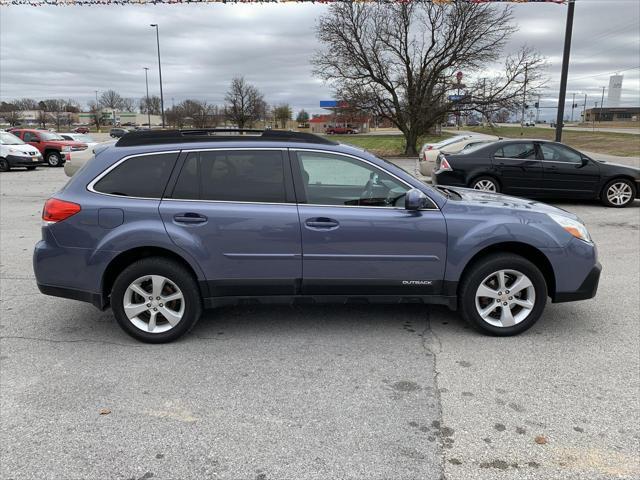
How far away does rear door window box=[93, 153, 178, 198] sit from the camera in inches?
162

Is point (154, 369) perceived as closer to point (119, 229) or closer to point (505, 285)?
point (119, 229)

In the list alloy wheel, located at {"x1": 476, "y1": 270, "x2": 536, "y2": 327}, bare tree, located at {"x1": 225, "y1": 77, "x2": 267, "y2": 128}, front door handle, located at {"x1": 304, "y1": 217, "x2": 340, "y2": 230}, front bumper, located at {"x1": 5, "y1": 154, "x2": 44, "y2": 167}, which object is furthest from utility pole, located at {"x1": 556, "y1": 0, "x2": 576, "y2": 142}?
bare tree, located at {"x1": 225, "y1": 77, "x2": 267, "y2": 128}

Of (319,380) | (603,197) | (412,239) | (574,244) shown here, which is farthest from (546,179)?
(319,380)

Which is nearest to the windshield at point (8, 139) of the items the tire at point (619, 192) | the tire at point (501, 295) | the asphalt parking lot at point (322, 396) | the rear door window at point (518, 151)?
the asphalt parking lot at point (322, 396)

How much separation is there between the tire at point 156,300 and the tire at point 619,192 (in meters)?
10.1

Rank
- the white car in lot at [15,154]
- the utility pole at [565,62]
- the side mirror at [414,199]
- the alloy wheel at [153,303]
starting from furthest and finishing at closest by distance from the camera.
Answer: the white car in lot at [15,154] → the utility pole at [565,62] → the alloy wheel at [153,303] → the side mirror at [414,199]

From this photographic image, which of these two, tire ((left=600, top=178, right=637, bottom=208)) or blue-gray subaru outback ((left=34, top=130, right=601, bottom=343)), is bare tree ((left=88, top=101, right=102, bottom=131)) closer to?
tire ((left=600, top=178, right=637, bottom=208))

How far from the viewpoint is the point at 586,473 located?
103 inches

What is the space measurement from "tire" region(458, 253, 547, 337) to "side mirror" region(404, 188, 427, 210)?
0.73 metres

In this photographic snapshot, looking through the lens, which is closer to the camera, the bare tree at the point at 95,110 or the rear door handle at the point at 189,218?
the rear door handle at the point at 189,218

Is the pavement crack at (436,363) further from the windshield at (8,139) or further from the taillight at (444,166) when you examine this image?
the windshield at (8,139)

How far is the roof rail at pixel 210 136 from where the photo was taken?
14.2 ft

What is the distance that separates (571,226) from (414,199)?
1.43m

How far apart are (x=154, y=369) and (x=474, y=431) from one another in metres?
2.27
